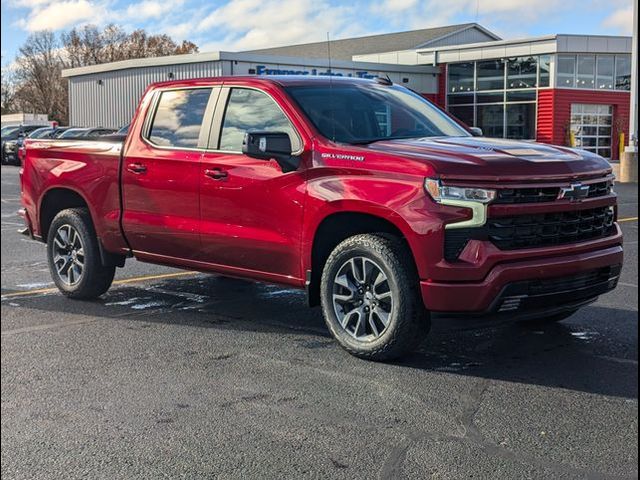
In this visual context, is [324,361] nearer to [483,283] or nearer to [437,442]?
[483,283]

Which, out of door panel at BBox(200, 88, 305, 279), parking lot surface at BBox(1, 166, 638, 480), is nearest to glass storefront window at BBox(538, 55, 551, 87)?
parking lot surface at BBox(1, 166, 638, 480)

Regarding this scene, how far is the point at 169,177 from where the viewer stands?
6.05 meters

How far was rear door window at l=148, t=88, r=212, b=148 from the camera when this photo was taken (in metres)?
6.14

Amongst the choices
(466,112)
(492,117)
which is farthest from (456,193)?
(466,112)

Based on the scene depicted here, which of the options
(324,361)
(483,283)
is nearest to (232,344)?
(324,361)

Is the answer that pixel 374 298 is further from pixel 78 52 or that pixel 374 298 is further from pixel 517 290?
pixel 78 52

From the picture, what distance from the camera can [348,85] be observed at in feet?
20.0

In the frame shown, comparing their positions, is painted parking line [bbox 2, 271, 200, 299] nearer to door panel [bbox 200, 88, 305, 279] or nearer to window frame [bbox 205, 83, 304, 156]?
door panel [bbox 200, 88, 305, 279]

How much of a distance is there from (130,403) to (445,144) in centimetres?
251

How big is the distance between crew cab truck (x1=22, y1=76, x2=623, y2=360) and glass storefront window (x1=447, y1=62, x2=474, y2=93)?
30507 mm

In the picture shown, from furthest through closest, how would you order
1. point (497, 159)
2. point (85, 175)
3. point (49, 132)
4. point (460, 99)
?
point (460, 99) < point (49, 132) < point (85, 175) < point (497, 159)

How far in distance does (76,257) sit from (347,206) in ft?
9.57

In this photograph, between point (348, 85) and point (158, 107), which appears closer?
point (348, 85)

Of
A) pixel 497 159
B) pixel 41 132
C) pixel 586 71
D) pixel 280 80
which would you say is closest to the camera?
pixel 497 159
